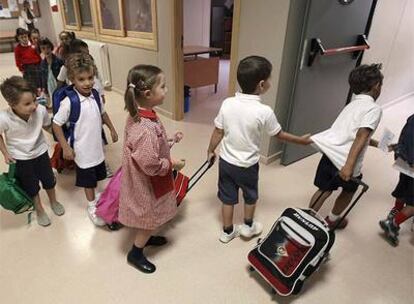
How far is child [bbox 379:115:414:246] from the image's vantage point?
150 centimetres

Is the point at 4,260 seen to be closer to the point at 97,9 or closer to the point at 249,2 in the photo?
the point at 249,2

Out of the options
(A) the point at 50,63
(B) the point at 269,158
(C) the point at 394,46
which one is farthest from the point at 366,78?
(A) the point at 50,63

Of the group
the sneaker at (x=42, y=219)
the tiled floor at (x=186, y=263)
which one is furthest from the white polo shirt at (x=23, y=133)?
the tiled floor at (x=186, y=263)

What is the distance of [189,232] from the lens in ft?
6.04

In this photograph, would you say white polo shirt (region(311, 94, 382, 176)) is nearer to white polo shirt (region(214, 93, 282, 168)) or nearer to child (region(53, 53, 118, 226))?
white polo shirt (region(214, 93, 282, 168))

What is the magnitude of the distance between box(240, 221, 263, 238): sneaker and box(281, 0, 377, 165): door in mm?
1003

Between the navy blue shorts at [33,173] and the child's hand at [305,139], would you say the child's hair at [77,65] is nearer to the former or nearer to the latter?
the navy blue shorts at [33,173]

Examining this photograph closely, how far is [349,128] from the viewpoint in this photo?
149 centimetres

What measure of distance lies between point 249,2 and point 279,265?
2031 mm

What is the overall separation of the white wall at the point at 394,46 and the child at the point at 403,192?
2.08m

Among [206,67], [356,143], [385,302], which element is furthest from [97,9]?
[385,302]

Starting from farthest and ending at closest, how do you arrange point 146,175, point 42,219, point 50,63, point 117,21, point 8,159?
1. point 117,21
2. point 50,63
3. point 42,219
4. point 8,159
5. point 146,175

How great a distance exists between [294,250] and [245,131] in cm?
61

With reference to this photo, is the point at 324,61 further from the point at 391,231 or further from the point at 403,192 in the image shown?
the point at 391,231
